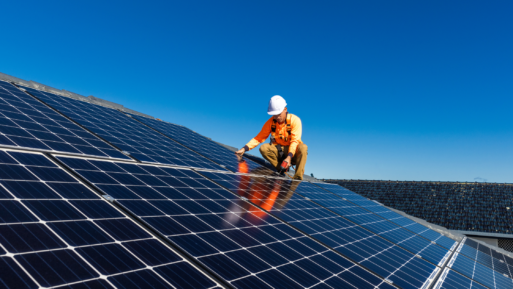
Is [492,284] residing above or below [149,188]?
below

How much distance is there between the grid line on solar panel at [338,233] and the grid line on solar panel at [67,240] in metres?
3.72

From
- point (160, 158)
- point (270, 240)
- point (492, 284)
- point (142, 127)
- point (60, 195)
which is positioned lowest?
point (492, 284)

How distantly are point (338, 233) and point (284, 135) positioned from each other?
6296 millimetres

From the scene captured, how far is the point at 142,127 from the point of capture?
44.0 ft

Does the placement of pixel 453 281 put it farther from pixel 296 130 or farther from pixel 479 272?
pixel 296 130

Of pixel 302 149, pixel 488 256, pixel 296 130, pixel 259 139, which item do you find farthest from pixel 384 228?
pixel 259 139

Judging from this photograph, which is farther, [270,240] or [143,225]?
[270,240]

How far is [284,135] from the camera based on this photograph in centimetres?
1379

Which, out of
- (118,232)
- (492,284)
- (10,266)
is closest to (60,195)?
(118,232)

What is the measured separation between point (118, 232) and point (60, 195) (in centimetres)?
98

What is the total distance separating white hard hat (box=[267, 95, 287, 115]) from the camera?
505 inches

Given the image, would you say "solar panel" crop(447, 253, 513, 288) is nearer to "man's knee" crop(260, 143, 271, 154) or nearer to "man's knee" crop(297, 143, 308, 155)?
"man's knee" crop(297, 143, 308, 155)

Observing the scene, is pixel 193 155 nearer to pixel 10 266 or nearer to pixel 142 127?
pixel 142 127

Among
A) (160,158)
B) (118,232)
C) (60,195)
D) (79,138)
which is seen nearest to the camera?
(118,232)
